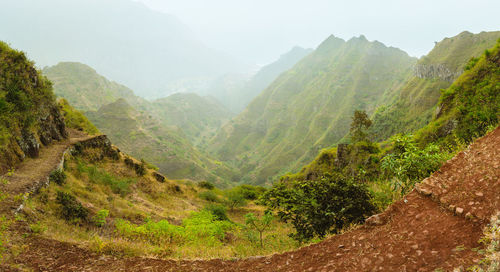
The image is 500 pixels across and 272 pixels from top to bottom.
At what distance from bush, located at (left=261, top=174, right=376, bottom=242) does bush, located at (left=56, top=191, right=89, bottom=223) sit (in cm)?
1039

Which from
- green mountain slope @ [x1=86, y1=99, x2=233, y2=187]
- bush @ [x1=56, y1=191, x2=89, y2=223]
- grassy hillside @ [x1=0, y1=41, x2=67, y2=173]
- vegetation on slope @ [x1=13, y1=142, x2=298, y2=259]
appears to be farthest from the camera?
green mountain slope @ [x1=86, y1=99, x2=233, y2=187]

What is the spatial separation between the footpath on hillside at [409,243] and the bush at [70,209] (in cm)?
424

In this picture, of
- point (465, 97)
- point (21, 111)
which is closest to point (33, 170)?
point (21, 111)

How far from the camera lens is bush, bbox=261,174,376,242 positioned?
7.02 m

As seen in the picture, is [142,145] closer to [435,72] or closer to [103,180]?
[103,180]

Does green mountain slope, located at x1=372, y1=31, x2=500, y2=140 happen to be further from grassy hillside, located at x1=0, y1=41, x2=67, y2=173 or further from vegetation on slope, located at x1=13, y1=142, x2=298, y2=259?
grassy hillside, located at x1=0, y1=41, x2=67, y2=173

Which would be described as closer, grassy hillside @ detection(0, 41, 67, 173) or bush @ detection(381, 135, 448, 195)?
bush @ detection(381, 135, 448, 195)

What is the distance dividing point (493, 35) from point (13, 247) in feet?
684

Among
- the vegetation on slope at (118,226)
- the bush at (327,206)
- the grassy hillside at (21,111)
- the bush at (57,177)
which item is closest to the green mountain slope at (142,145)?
the grassy hillside at (21,111)

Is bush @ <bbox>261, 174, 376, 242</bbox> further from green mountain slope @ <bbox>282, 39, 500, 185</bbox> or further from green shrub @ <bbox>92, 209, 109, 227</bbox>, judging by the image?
green mountain slope @ <bbox>282, 39, 500, 185</bbox>

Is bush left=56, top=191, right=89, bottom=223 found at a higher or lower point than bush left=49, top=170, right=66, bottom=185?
lower

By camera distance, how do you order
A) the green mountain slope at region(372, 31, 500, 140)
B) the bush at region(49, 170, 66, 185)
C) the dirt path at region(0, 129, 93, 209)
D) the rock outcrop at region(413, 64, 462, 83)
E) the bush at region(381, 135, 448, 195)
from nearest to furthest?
the bush at region(381, 135, 448, 195) < the dirt path at region(0, 129, 93, 209) < the bush at region(49, 170, 66, 185) < the green mountain slope at region(372, 31, 500, 140) < the rock outcrop at region(413, 64, 462, 83)

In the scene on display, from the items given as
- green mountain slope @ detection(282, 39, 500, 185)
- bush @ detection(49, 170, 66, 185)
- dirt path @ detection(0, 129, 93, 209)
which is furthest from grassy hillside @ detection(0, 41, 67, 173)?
green mountain slope @ detection(282, 39, 500, 185)

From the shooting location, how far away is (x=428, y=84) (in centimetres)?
13775
